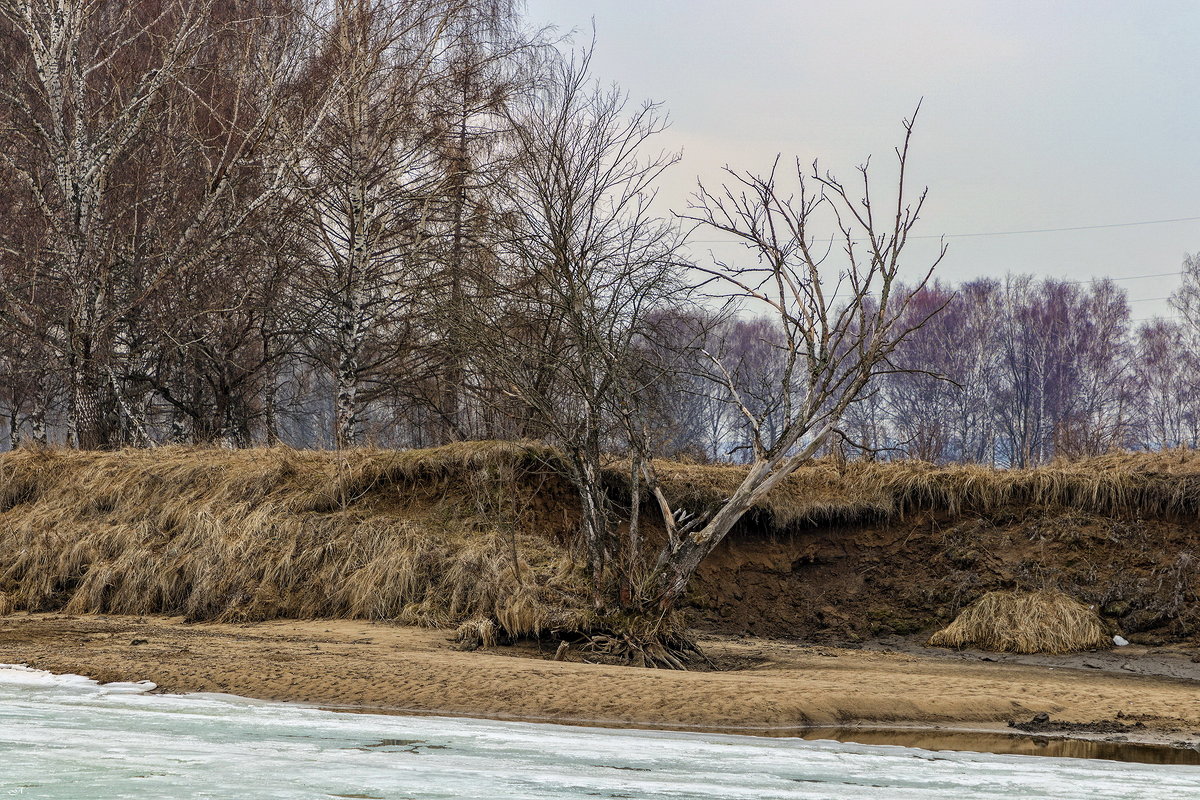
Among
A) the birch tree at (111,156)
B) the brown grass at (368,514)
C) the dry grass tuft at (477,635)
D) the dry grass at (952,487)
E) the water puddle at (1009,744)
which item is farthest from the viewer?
the birch tree at (111,156)

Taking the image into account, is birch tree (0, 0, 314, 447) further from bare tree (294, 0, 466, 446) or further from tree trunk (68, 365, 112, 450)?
bare tree (294, 0, 466, 446)

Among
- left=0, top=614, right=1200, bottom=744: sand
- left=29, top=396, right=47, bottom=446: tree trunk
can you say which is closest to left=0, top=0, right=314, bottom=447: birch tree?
left=29, top=396, right=47, bottom=446: tree trunk

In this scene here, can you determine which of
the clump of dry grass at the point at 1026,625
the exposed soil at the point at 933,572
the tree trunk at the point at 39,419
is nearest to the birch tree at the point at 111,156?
the tree trunk at the point at 39,419

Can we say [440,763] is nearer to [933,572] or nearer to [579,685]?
[579,685]

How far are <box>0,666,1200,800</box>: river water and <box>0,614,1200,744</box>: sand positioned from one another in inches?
36.4

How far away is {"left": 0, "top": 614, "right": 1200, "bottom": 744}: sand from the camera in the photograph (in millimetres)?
8328

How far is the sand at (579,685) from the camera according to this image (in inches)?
328

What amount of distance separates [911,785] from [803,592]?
10.4 metres

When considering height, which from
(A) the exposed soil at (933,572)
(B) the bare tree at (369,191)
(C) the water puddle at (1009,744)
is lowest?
(C) the water puddle at (1009,744)

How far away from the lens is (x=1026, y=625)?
13.5 metres

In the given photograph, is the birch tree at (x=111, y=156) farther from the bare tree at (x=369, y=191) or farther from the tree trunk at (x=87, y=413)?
the bare tree at (x=369, y=191)

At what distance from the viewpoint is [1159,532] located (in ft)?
48.8

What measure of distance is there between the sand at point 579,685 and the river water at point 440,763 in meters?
0.92

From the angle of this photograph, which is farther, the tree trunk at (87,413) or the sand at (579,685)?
the tree trunk at (87,413)
